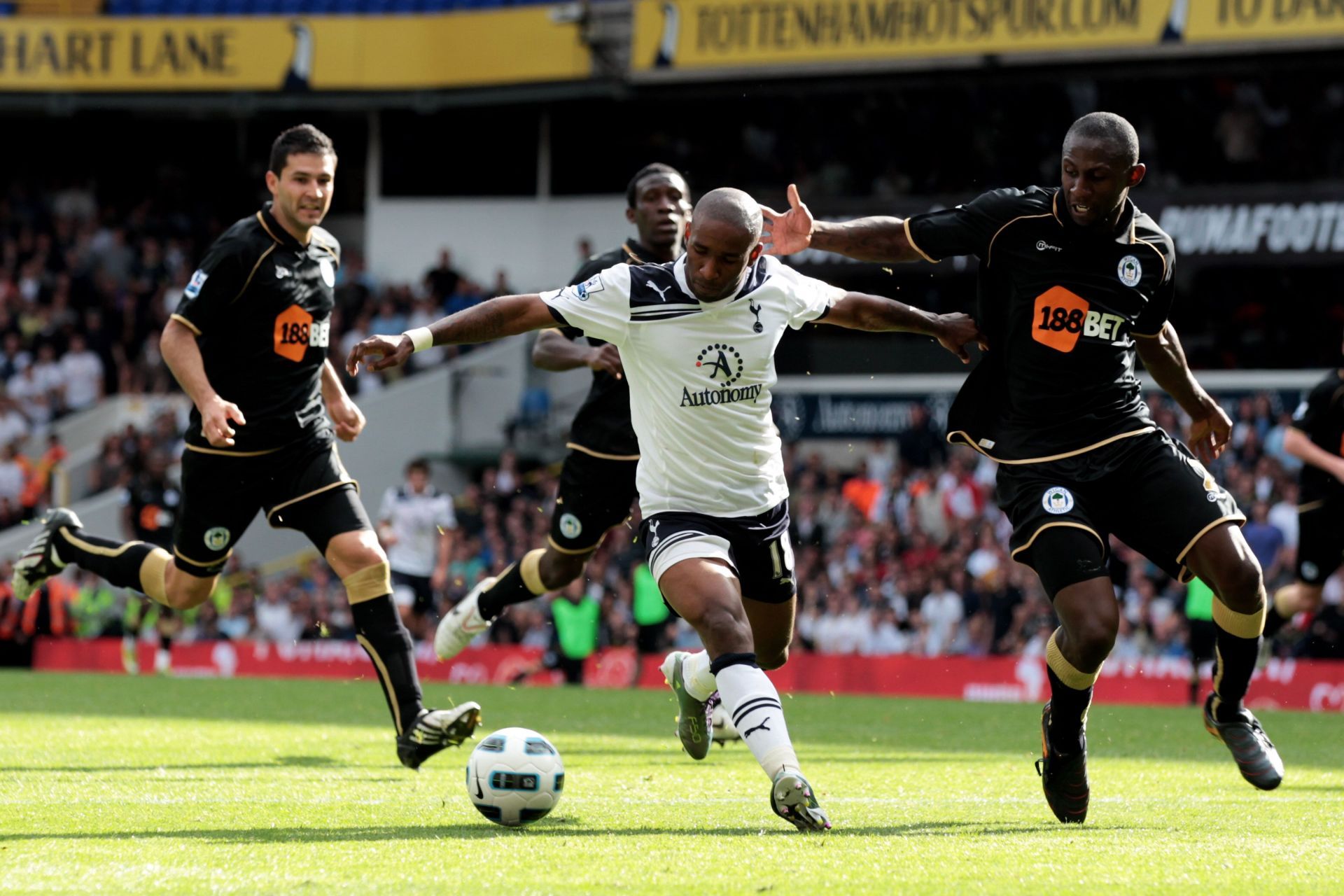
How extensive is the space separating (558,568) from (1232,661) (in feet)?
13.9

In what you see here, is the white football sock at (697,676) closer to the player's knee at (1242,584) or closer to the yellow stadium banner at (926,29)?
the player's knee at (1242,584)

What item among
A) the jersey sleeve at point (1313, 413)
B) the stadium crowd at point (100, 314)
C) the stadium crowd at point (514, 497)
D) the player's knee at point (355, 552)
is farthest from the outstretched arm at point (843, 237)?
the stadium crowd at point (100, 314)

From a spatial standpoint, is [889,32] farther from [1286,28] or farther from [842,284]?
[1286,28]

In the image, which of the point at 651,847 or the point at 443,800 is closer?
the point at 651,847

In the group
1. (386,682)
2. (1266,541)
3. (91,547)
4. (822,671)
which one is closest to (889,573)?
(822,671)

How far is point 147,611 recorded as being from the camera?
20.3 metres

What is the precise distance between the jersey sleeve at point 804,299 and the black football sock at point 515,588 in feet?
12.5

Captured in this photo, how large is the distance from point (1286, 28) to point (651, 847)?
56.4 feet

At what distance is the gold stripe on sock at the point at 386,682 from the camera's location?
7973 mm

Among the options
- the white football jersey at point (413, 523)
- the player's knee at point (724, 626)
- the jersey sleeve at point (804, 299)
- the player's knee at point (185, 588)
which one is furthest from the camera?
the white football jersey at point (413, 523)

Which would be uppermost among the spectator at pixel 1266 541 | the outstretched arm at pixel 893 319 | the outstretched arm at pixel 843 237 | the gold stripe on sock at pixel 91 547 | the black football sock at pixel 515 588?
the outstretched arm at pixel 843 237

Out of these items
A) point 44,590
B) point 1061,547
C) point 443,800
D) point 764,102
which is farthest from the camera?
point 764,102

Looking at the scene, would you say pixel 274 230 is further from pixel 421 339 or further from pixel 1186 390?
pixel 1186 390

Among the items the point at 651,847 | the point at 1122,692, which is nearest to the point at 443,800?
the point at 651,847
